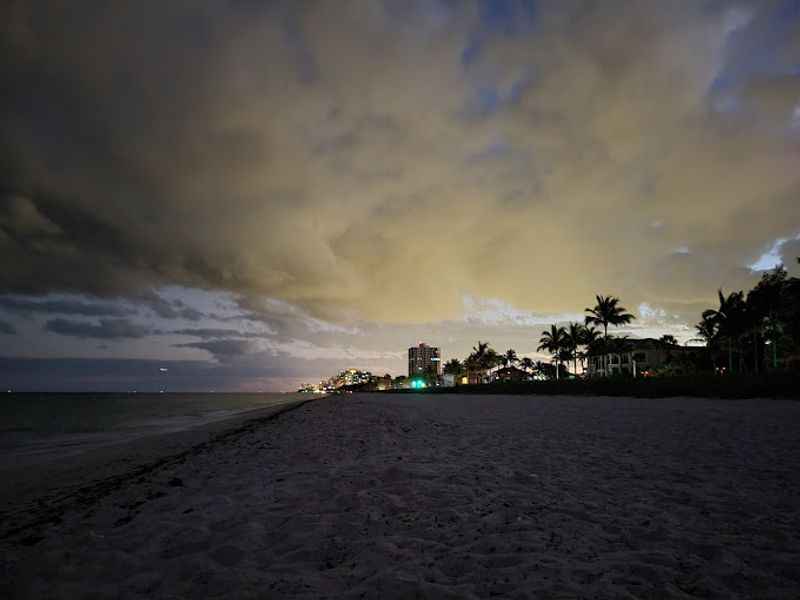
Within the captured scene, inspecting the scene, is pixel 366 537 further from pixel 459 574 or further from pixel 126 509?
Result: pixel 126 509

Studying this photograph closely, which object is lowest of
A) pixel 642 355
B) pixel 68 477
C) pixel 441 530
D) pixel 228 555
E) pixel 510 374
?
pixel 510 374

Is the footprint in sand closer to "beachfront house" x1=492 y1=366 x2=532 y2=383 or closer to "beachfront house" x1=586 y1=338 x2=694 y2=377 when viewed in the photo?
"beachfront house" x1=586 y1=338 x2=694 y2=377

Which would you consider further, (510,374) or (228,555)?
(510,374)

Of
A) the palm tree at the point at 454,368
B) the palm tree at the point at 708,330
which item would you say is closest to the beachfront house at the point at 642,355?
the palm tree at the point at 708,330

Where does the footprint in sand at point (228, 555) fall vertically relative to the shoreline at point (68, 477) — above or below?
above

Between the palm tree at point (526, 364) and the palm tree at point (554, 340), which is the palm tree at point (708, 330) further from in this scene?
the palm tree at point (526, 364)

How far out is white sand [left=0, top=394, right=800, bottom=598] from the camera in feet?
11.9

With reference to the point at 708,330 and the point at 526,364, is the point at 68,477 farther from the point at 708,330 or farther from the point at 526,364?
the point at 526,364

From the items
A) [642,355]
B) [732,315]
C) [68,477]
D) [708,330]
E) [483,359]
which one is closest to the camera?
[68,477]

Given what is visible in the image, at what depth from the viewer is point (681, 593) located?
3.30 meters

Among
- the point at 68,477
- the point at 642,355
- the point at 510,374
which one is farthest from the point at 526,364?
the point at 68,477

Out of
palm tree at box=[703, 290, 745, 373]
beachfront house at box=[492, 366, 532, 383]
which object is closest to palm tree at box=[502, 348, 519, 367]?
beachfront house at box=[492, 366, 532, 383]

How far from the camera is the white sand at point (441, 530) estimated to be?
3617mm

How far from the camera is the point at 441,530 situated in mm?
4723
